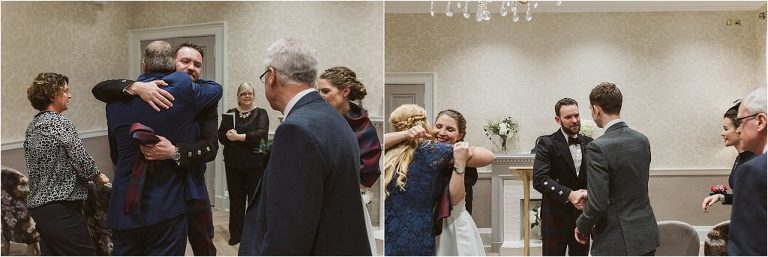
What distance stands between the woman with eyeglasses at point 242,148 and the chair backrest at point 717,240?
1951 millimetres

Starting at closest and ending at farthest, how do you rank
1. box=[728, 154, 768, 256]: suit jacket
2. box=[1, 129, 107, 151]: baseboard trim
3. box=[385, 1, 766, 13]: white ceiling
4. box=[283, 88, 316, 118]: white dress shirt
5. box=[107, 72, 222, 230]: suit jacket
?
1. box=[283, 88, 316, 118]: white dress shirt
2. box=[728, 154, 768, 256]: suit jacket
3. box=[107, 72, 222, 230]: suit jacket
4. box=[1, 129, 107, 151]: baseboard trim
5. box=[385, 1, 766, 13]: white ceiling

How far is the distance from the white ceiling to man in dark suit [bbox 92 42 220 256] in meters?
0.85

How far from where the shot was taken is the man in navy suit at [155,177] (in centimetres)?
252

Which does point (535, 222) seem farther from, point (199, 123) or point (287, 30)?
point (199, 123)

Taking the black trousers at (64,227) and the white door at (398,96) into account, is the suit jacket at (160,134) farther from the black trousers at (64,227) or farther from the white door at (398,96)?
the white door at (398,96)

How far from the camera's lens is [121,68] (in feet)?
8.88

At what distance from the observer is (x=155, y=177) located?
2527 mm

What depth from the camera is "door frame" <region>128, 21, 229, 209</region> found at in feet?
8.82

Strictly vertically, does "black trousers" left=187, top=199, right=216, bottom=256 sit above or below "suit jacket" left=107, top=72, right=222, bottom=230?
below

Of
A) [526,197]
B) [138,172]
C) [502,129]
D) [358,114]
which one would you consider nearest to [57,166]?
[138,172]

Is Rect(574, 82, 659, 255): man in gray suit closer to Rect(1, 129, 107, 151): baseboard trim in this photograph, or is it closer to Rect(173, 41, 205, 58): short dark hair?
Rect(173, 41, 205, 58): short dark hair

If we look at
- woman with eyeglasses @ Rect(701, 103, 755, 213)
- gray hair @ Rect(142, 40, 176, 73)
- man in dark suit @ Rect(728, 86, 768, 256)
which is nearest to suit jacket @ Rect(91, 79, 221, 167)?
gray hair @ Rect(142, 40, 176, 73)

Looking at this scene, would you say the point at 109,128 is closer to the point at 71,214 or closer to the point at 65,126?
the point at 65,126

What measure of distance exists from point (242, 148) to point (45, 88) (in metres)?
0.86
